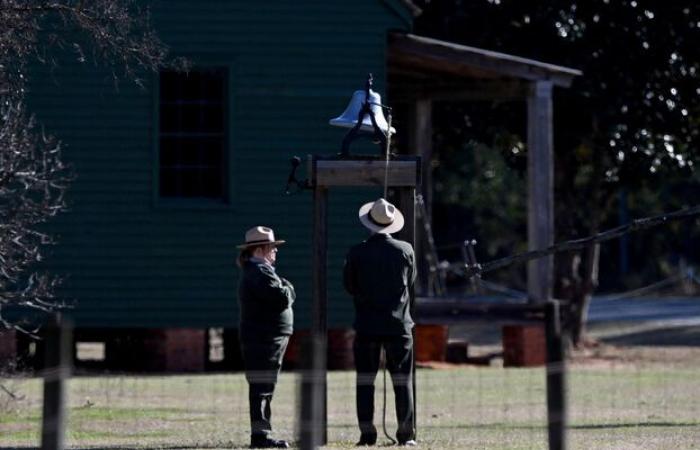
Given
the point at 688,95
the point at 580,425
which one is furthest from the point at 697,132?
the point at 580,425

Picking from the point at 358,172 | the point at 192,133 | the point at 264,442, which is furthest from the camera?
the point at 192,133

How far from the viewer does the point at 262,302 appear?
11.7m

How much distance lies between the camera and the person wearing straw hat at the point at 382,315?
453 inches

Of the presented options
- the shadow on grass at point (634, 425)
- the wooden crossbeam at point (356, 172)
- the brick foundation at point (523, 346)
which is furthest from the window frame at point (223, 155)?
the wooden crossbeam at point (356, 172)

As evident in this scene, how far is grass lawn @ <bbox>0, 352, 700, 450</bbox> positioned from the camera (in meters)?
12.7

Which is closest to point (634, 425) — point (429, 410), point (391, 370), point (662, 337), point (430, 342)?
point (429, 410)

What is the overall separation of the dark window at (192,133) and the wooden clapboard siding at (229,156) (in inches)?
10.8

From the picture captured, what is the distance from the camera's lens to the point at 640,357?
962 inches

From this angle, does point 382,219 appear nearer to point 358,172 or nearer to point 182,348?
point 358,172

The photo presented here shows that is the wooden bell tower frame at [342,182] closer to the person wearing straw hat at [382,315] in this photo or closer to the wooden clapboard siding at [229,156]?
the person wearing straw hat at [382,315]

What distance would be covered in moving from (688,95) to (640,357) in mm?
4224

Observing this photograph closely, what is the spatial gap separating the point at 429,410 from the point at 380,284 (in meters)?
4.74

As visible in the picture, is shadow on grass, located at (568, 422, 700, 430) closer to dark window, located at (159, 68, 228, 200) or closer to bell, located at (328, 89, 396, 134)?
bell, located at (328, 89, 396, 134)

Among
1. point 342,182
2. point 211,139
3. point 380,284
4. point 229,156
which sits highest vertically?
point 211,139
